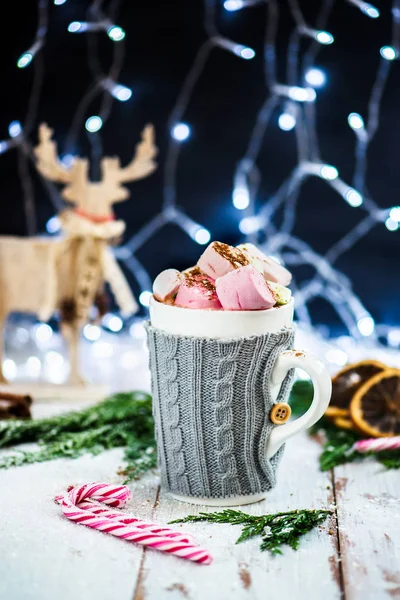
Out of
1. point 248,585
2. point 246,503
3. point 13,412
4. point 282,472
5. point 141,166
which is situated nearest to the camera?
point 248,585

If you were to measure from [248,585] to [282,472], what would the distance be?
1.21 feet

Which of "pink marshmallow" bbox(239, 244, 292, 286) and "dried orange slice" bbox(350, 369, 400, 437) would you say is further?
"dried orange slice" bbox(350, 369, 400, 437)

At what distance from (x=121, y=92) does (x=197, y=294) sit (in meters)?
1.45

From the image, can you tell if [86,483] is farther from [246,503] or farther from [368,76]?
[368,76]

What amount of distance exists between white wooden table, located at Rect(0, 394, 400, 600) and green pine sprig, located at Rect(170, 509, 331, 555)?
0.4 inches

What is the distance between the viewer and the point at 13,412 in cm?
144

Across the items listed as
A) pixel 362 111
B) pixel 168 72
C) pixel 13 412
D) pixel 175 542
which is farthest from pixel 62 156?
pixel 175 542

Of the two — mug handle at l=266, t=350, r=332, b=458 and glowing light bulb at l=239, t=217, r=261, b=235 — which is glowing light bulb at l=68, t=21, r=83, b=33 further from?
mug handle at l=266, t=350, r=332, b=458

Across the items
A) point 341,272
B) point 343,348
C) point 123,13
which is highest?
point 123,13

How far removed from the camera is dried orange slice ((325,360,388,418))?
1.43 m

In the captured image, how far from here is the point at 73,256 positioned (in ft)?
5.97

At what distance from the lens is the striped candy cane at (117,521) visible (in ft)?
3.03

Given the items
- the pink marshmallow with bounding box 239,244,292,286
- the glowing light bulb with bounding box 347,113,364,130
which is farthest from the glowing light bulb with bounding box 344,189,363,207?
the pink marshmallow with bounding box 239,244,292,286

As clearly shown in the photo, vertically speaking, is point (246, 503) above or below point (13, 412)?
above
